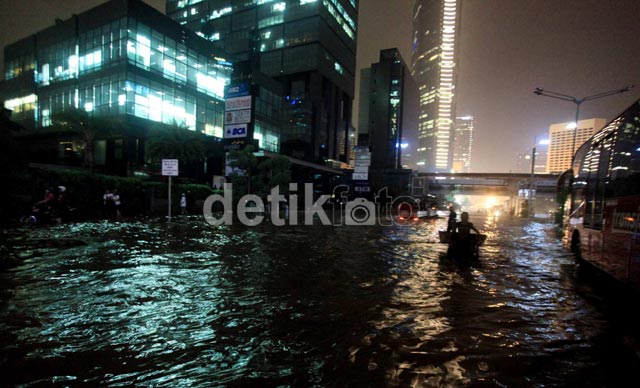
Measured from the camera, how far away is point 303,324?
4.52 m

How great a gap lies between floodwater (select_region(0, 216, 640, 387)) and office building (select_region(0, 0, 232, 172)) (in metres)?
26.8

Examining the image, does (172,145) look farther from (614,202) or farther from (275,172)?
(614,202)

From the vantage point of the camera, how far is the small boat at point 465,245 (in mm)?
9352

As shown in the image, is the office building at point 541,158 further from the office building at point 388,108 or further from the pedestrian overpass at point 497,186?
the office building at point 388,108

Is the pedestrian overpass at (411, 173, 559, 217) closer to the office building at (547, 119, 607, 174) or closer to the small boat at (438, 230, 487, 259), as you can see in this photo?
the office building at (547, 119, 607, 174)

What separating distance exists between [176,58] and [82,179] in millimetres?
27780

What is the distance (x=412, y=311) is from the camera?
5.17 metres

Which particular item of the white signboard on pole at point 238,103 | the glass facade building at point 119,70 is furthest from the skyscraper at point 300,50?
the white signboard on pole at point 238,103

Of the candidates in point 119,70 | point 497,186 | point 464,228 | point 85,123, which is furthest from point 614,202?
point 497,186

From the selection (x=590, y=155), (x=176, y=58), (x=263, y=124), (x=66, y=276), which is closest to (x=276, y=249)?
(x=66, y=276)

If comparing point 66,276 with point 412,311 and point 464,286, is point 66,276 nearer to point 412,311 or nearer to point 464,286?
point 412,311

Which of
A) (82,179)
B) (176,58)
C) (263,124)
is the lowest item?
(82,179)

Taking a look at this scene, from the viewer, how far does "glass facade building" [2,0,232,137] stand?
34.3m

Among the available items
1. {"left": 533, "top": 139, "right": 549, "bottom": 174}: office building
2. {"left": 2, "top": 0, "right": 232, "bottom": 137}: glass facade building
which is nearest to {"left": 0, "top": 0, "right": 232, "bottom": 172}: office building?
{"left": 2, "top": 0, "right": 232, "bottom": 137}: glass facade building
